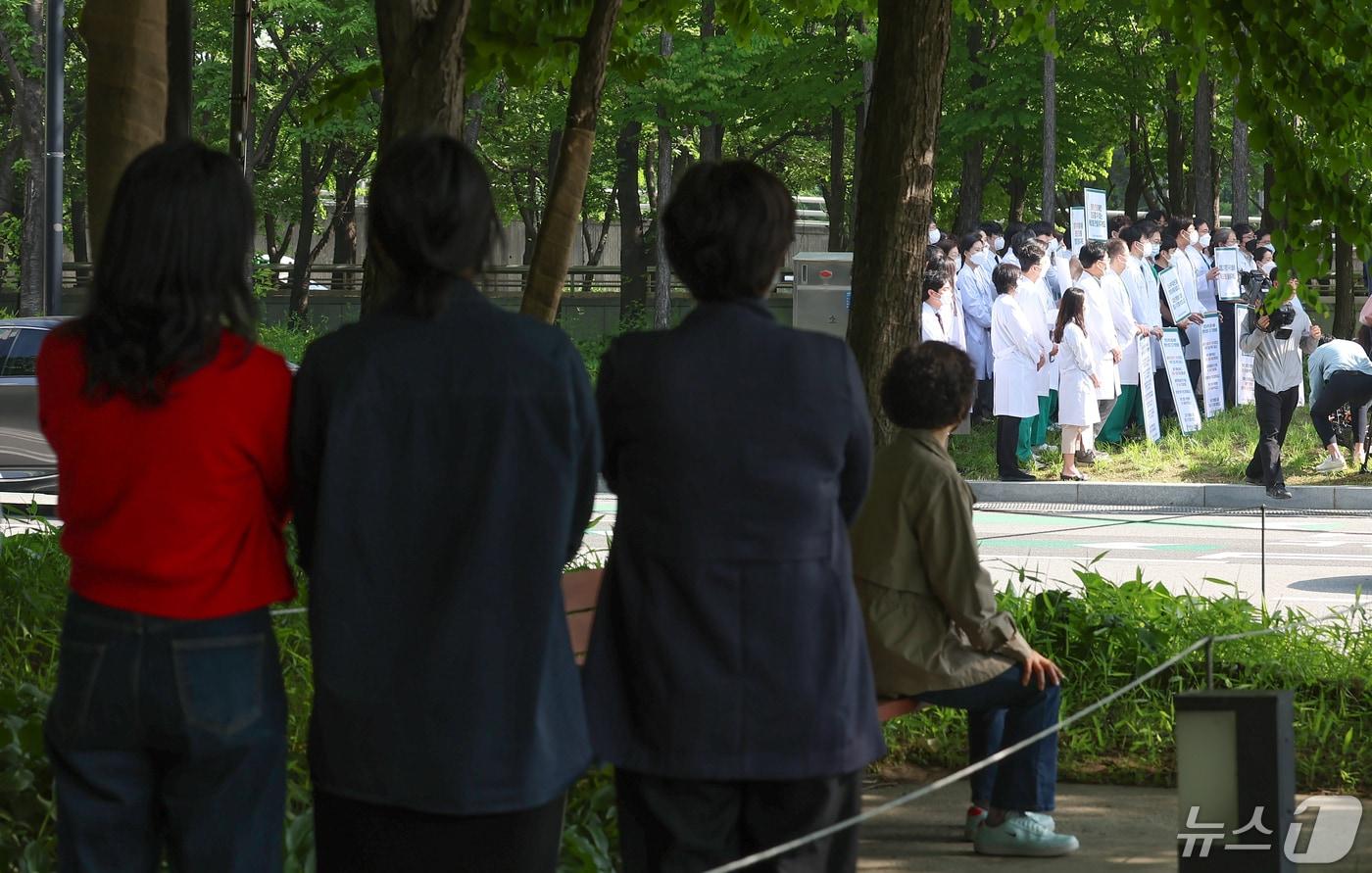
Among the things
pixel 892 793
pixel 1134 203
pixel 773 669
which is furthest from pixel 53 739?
pixel 1134 203

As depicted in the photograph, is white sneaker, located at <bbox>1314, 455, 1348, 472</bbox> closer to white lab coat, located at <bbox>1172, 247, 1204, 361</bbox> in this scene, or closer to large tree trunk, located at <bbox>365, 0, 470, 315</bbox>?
white lab coat, located at <bbox>1172, 247, 1204, 361</bbox>

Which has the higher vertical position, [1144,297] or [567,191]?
[1144,297]

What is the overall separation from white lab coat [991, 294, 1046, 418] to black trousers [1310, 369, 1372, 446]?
2.47 metres

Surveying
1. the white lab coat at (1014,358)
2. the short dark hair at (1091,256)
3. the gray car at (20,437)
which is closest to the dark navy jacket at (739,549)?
the gray car at (20,437)

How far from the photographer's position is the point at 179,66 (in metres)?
8.57

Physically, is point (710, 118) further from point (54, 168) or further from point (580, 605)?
point (580, 605)

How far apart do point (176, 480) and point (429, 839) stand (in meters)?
0.65

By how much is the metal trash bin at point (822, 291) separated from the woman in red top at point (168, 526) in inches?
720

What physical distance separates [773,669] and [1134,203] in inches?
1581

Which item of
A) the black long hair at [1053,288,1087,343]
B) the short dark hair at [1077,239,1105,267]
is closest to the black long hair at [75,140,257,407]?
the black long hair at [1053,288,1087,343]

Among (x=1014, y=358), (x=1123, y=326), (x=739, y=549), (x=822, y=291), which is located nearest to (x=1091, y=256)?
(x=1123, y=326)

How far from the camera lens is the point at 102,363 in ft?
8.64

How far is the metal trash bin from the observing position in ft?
68.7

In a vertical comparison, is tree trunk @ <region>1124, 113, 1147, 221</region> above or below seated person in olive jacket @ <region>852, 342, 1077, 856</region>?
above
